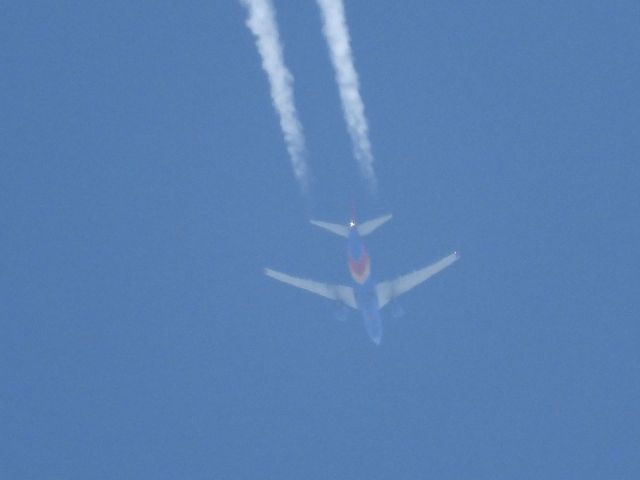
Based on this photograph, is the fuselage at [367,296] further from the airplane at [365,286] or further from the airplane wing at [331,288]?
the airplane wing at [331,288]

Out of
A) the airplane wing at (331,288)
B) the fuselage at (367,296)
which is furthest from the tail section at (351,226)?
the airplane wing at (331,288)

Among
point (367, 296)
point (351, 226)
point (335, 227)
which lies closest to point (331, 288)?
point (367, 296)

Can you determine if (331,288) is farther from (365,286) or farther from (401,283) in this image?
(401,283)

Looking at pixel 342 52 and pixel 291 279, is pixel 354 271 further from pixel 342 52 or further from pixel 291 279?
pixel 342 52

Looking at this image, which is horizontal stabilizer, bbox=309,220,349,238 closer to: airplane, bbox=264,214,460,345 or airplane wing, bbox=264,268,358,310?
airplane, bbox=264,214,460,345

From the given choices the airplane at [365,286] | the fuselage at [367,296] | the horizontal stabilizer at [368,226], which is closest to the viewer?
the horizontal stabilizer at [368,226]

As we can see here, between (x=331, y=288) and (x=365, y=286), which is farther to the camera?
(x=331, y=288)

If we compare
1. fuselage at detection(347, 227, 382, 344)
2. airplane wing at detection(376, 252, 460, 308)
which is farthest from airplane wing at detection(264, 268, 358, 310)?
airplane wing at detection(376, 252, 460, 308)

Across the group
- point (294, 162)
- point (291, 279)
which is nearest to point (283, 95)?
point (294, 162)
